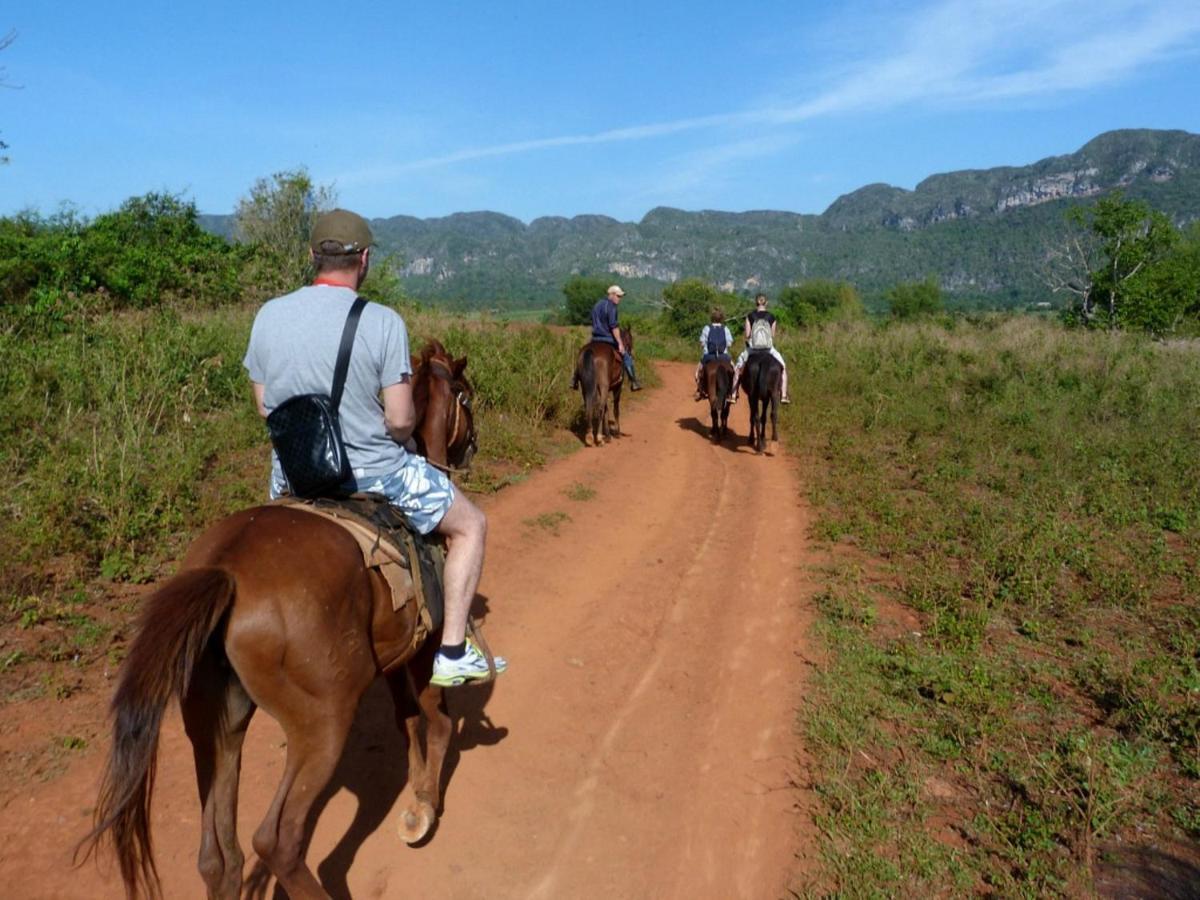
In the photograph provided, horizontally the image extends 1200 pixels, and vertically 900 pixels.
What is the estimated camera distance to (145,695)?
2346 mm

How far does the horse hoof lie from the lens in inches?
144

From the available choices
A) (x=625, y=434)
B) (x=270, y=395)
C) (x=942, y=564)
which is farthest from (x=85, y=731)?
(x=625, y=434)

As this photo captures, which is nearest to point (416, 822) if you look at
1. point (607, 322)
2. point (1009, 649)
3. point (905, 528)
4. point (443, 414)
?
point (443, 414)

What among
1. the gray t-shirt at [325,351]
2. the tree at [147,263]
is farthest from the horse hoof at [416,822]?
the tree at [147,263]

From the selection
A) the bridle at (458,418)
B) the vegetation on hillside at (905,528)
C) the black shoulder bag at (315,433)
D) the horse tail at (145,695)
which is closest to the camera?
the horse tail at (145,695)

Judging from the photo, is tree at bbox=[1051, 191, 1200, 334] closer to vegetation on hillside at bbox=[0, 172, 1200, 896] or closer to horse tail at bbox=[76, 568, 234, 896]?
vegetation on hillside at bbox=[0, 172, 1200, 896]

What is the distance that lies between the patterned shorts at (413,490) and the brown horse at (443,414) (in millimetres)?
803

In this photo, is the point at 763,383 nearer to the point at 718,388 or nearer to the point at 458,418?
the point at 718,388

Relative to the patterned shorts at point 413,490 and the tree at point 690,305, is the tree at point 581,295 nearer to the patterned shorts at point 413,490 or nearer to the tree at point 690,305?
the tree at point 690,305

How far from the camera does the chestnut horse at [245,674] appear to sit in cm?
236

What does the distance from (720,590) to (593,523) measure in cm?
202

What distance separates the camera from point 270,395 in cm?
315

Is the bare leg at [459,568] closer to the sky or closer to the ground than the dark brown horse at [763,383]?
closer to the sky

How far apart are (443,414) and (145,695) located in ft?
7.58
